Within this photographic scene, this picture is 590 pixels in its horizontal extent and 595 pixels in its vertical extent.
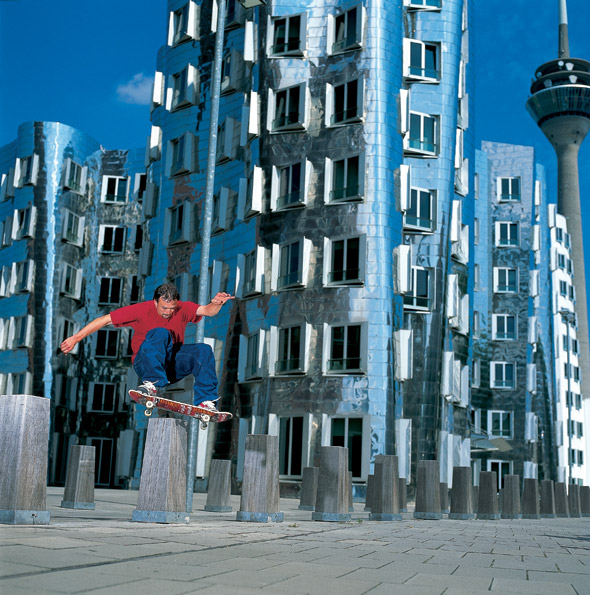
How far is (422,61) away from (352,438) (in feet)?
56.6

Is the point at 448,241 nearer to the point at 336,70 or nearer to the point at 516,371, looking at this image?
the point at 336,70

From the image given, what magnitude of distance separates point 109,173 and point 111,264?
229 inches

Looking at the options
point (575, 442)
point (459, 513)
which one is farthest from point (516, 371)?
point (459, 513)

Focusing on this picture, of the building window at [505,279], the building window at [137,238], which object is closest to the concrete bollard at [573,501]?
the building window at [505,279]

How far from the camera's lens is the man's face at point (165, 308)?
9.78 m

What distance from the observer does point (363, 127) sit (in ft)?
112

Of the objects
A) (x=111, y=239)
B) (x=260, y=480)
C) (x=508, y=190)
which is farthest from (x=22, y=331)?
(x=260, y=480)

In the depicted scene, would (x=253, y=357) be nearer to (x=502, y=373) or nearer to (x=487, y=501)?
(x=487, y=501)

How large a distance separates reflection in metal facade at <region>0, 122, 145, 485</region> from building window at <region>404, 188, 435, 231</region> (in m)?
21.5

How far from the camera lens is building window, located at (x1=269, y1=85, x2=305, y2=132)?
3506cm

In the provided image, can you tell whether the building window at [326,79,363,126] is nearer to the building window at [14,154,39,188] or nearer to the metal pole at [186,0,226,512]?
the metal pole at [186,0,226,512]

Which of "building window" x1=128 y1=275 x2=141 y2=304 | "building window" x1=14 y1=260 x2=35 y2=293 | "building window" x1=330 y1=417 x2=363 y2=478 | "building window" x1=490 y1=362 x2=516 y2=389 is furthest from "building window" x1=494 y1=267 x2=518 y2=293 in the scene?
"building window" x1=330 y1=417 x2=363 y2=478

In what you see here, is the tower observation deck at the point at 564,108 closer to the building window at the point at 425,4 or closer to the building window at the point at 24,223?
the building window at the point at 425,4

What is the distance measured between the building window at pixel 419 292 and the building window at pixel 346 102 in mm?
7071
